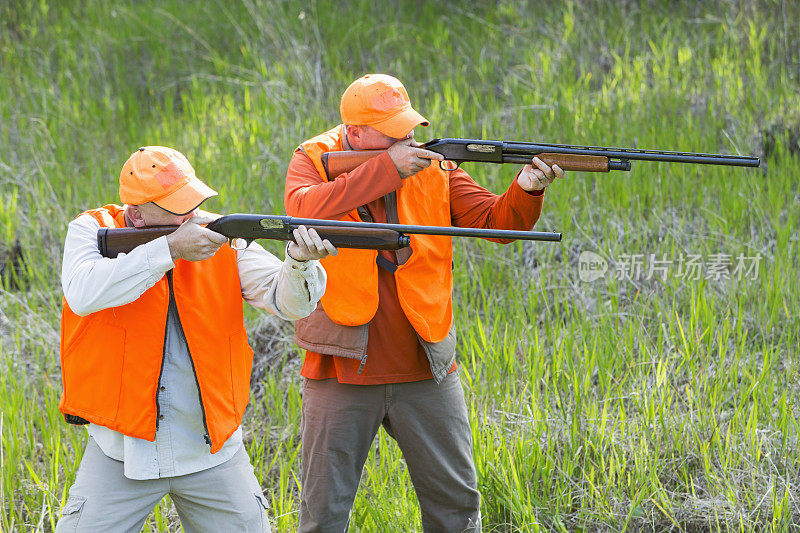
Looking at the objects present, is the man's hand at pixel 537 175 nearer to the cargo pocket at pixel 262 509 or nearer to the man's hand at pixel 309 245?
the man's hand at pixel 309 245

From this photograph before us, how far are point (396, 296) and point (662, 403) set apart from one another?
130 centimetres

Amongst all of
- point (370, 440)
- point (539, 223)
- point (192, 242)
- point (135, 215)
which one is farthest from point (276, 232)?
point (539, 223)

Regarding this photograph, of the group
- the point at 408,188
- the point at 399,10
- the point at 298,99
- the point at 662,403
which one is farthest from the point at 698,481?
the point at 399,10

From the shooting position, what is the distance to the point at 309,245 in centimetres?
263

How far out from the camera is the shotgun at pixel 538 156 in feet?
9.96

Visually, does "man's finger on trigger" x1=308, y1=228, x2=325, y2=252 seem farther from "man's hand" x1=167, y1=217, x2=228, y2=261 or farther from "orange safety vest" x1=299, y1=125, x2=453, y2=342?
"orange safety vest" x1=299, y1=125, x2=453, y2=342

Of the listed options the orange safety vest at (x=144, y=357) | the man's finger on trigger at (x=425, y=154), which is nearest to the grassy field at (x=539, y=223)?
the orange safety vest at (x=144, y=357)

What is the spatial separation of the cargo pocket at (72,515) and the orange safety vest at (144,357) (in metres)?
0.24

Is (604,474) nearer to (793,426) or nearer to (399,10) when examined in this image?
(793,426)

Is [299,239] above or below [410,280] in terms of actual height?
above

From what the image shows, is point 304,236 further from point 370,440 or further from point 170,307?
point 370,440

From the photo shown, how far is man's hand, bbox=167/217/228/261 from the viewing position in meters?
2.62

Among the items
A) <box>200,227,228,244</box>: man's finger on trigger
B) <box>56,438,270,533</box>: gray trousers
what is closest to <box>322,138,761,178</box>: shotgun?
<box>200,227,228,244</box>: man's finger on trigger

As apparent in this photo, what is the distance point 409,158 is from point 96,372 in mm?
1249
